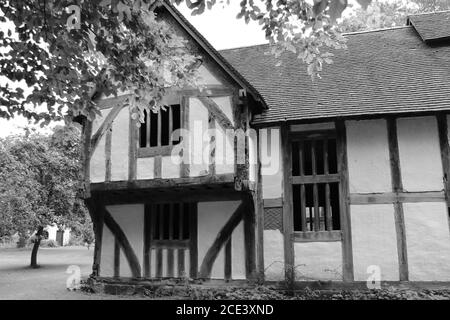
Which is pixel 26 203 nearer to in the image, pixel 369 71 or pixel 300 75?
pixel 300 75

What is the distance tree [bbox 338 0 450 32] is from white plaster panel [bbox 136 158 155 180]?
16.6 metres

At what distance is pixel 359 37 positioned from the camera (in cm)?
1464

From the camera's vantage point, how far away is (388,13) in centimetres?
2577

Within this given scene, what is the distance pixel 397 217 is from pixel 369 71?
4423mm

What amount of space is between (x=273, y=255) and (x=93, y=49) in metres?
6.47

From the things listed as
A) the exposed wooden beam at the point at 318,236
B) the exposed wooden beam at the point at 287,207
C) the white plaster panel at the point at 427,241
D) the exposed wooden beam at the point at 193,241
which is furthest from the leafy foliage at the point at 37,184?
the white plaster panel at the point at 427,241

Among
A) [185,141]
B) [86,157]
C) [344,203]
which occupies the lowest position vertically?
[344,203]

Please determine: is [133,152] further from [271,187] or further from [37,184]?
[37,184]

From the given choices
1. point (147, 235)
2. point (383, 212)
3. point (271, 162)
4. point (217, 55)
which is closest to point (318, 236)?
point (383, 212)

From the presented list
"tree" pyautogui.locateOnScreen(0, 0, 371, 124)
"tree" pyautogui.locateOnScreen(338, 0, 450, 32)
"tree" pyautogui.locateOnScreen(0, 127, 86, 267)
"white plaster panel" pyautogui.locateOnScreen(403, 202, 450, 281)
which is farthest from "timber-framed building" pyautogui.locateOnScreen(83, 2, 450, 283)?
"tree" pyautogui.locateOnScreen(338, 0, 450, 32)

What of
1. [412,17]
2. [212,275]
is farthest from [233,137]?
[412,17]

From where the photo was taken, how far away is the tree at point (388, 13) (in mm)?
24409

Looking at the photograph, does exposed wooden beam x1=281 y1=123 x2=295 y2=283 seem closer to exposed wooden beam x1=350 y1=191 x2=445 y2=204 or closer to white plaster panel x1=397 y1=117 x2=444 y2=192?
exposed wooden beam x1=350 y1=191 x2=445 y2=204

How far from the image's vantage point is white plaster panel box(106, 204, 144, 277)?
1160 centimetres
